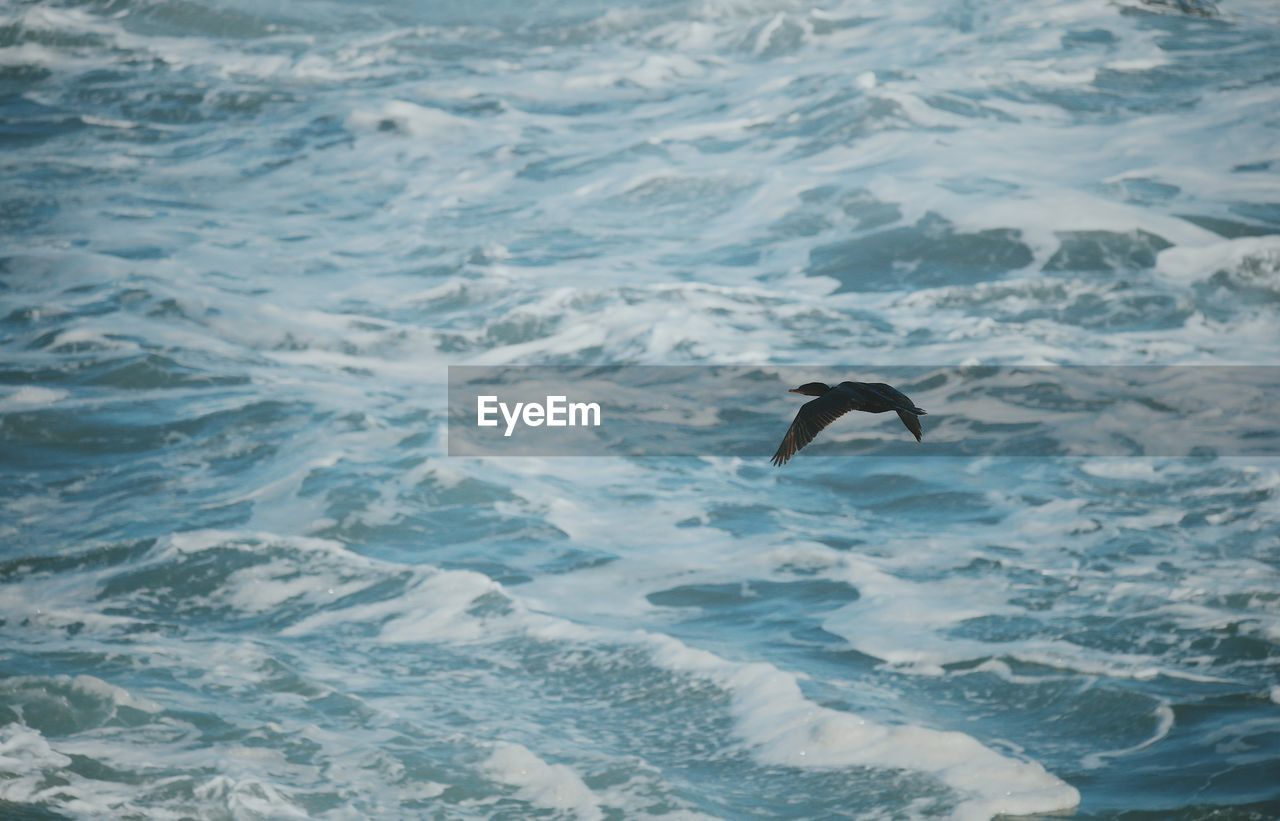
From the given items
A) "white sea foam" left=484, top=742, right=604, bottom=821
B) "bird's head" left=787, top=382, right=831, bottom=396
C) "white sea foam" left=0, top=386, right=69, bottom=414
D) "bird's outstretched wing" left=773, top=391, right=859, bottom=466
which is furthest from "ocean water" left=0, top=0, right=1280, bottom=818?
"bird's head" left=787, top=382, right=831, bottom=396

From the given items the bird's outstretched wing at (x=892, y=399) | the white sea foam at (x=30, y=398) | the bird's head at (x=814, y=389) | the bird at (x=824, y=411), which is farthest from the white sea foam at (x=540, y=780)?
the white sea foam at (x=30, y=398)

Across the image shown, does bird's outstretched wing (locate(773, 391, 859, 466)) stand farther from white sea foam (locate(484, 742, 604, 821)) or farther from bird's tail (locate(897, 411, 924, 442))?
white sea foam (locate(484, 742, 604, 821))

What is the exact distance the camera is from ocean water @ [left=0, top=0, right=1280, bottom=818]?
9273 millimetres

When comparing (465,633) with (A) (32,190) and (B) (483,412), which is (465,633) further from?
(A) (32,190)

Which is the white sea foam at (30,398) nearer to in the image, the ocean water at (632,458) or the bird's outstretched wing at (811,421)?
the ocean water at (632,458)

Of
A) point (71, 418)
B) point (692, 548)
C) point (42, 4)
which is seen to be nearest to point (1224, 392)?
point (692, 548)

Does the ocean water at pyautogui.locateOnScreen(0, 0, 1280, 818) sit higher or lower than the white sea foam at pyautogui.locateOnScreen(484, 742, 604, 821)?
higher

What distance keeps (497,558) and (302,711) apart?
258 centimetres

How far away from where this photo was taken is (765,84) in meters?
25.1

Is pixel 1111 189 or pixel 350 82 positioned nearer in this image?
pixel 1111 189

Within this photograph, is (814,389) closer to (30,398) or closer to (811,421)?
(811,421)

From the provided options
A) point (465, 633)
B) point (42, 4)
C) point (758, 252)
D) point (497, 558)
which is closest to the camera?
point (465, 633)

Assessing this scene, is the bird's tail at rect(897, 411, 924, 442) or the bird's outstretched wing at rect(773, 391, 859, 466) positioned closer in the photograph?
the bird's tail at rect(897, 411, 924, 442)

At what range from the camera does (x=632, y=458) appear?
13930 millimetres
